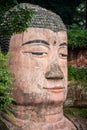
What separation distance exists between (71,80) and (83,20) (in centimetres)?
447

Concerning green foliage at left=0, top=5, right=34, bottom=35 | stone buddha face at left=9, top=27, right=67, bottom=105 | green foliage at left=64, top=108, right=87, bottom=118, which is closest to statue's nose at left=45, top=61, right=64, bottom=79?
stone buddha face at left=9, top=27, right=67, bottom=105

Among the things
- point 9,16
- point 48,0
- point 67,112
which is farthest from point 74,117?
point 48,0

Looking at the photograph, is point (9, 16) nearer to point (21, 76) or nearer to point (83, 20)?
point (21, 76)

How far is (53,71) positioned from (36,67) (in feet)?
1.06

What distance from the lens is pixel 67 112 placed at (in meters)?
8.34

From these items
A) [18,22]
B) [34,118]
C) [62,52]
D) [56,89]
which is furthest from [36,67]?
[18,22]

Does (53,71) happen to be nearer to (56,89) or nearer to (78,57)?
(56,89)

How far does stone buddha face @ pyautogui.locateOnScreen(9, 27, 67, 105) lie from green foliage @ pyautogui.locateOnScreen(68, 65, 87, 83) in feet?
6.65

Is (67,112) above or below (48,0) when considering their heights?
below

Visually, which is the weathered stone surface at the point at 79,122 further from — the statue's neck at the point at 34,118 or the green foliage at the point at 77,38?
the green foliage at the point at 77,38

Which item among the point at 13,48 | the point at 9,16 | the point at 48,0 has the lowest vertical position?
the point at 13,48

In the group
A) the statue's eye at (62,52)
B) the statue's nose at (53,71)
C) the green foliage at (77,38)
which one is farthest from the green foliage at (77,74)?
the statue's nose at (53,71)

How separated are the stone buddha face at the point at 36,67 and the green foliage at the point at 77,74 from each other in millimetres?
2026

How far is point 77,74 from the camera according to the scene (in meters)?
9.13
